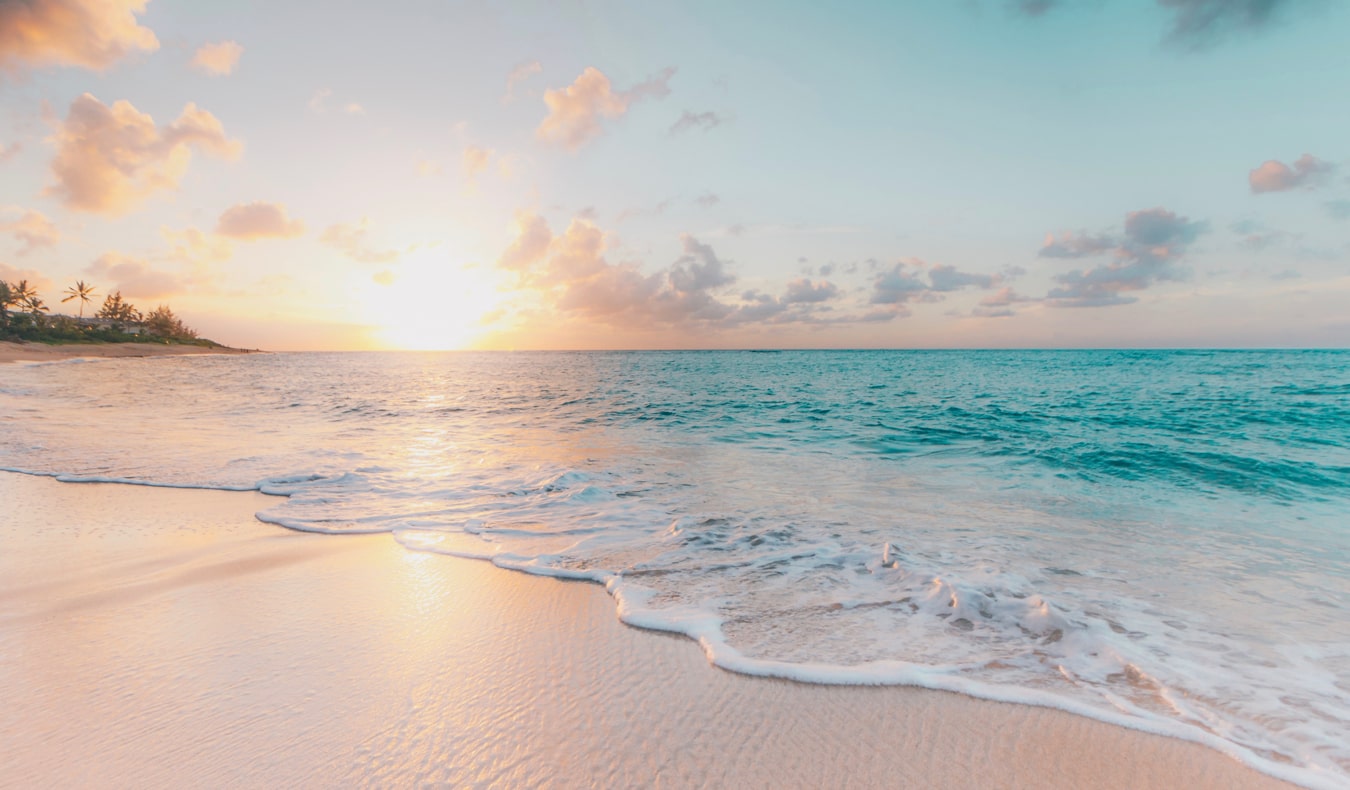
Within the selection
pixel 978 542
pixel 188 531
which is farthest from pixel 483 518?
pixel 978 542

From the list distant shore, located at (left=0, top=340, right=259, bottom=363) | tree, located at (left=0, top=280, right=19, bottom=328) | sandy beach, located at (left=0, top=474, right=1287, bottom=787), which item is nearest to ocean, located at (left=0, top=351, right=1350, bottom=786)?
sandy beach, located at (left=0, top=474, right=1287, bottom=787)

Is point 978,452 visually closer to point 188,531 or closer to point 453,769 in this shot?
point 453,769

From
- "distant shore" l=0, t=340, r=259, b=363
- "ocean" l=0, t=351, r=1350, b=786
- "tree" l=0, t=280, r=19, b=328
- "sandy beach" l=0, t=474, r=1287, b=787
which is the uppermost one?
"tree" l=0, t=280, r=19, b=328

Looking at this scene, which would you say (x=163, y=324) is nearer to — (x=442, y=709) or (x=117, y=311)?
(x=117, y=311)

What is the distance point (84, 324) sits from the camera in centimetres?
9088

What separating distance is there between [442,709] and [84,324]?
13024cm

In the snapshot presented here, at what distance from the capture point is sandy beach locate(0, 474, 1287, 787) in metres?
2.35

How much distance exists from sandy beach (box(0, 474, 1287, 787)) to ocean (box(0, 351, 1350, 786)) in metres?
0.29

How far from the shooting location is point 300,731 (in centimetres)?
254

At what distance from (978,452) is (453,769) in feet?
38.3

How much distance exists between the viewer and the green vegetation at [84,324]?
69.9m

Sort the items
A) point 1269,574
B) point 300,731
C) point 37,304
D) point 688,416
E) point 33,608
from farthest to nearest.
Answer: point 37,304
point 688,416
point 1269,574
point 33,608
point 300,731

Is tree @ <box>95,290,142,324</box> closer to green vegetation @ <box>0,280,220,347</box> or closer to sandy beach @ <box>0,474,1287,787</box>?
green vegetation @ <box>0,280,220,347</box>

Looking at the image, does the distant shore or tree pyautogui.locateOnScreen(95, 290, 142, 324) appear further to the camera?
tree pyautogui.locateOnScreen(95, 290, 142, 324)
